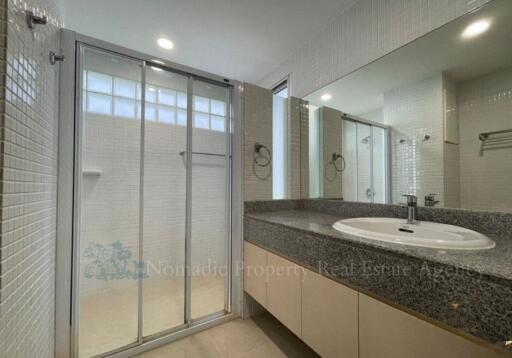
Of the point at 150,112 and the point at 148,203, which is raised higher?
the point at 150,112

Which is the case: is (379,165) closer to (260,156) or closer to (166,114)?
(260,156)

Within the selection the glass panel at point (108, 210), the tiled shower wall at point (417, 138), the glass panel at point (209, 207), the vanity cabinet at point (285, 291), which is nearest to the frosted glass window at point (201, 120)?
the glass panel at point (209, 207)

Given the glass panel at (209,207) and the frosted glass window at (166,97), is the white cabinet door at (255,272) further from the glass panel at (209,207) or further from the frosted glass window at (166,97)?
the frosted glass window at (166,97)

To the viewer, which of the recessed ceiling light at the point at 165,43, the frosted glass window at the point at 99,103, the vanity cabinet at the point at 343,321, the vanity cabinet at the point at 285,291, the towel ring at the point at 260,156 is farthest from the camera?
the recessed ceiling light at the point at 165,43

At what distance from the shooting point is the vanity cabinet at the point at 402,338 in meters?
0.56

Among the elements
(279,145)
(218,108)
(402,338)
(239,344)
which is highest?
(218,108)

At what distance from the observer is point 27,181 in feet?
2.51

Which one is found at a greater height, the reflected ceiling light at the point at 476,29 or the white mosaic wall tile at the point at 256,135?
the reflected ceiling light at the point at 476,29

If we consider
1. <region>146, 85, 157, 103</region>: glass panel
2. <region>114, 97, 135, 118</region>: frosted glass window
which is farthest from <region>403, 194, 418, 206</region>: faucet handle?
<region>114, 97, 135, 118</region>: frosted glass window

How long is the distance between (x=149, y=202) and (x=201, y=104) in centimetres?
102

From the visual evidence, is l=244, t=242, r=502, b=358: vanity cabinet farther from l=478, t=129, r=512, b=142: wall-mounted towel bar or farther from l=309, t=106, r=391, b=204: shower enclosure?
l=478, t=129, r=512, b=142: wall-mounted towel bar

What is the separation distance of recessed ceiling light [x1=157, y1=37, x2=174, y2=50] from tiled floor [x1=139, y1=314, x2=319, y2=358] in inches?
94.6

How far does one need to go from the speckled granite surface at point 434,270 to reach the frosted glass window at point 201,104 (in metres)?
1.30

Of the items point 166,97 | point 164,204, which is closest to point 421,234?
point 164,204
